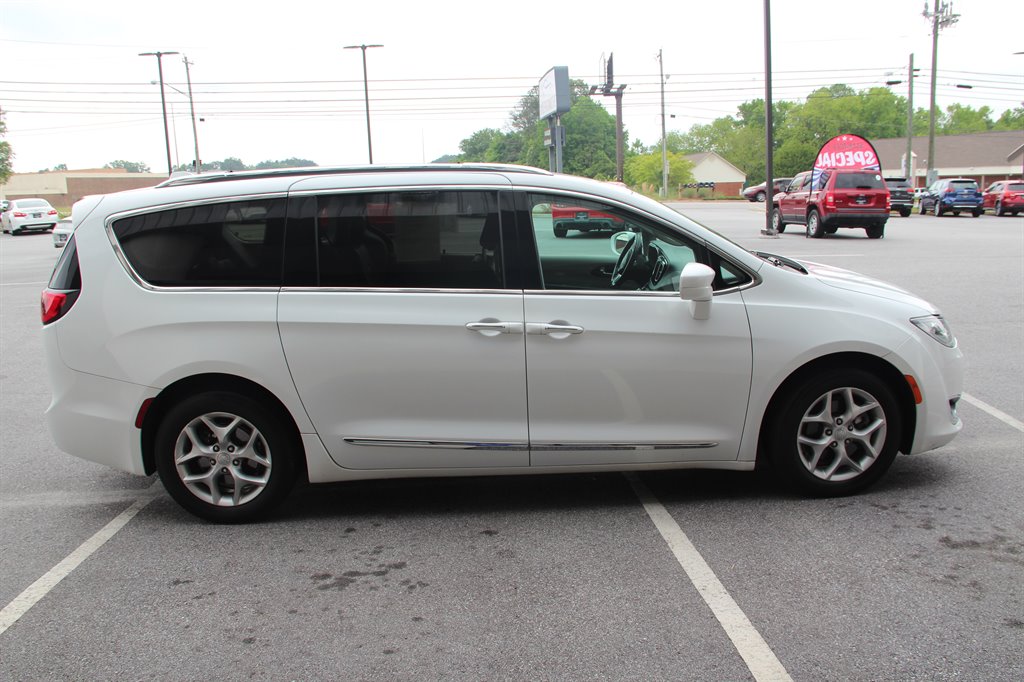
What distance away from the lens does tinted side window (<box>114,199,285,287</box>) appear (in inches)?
168

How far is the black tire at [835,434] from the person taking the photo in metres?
4.32

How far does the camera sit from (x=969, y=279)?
13383mm

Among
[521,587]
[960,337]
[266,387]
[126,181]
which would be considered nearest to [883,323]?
[521,587]

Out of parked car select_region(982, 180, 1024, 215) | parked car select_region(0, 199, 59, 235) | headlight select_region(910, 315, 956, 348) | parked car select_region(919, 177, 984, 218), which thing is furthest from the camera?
parked car select_region(0, 199, 59, 235)

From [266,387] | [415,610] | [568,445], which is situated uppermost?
[266,387]

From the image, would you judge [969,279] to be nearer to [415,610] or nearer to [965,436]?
[965,436]

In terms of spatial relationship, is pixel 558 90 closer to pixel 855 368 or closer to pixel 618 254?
pixel 618 254

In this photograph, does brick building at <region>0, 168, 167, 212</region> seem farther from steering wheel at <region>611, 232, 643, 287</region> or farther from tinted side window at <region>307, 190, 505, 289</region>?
steering wheel at <region>611, 232, 643, 287</region>

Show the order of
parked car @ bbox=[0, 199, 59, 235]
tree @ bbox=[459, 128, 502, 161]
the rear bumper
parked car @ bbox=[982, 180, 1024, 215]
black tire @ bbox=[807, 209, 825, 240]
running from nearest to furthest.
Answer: the rear bumper
black tire @ bbox=[807, 209, 825, 240]
parked car @ bbox=[982, 180, 1024, 215]
parked car @ bbox=[0, 199, 59, 235]
tree @ bbox=[459, 128, 502, 161]

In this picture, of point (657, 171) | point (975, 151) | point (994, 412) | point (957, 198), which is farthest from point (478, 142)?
point (994, 412)

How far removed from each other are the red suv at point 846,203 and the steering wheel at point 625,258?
21046 mm

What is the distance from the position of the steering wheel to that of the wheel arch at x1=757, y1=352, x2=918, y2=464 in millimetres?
992

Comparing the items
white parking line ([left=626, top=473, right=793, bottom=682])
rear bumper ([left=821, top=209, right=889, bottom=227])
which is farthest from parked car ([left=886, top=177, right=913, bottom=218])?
white parking line ([left=626, top=473, right=793, bottom=682])

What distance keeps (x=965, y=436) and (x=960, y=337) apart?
145 inches
